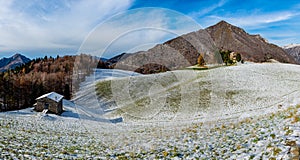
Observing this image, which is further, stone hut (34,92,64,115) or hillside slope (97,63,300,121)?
stone hut (34,92,64,115)

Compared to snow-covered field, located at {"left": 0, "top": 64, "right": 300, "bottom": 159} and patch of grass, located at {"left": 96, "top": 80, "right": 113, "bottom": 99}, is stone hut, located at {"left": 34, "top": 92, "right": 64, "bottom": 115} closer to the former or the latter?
snow-covered field, located at {"left": 0, "top": 64, "right": 300, "bottom": 159}

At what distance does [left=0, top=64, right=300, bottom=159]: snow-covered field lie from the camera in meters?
10.7

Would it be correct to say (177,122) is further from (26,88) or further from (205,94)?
(26,88)

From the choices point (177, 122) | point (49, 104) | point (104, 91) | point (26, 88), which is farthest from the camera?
point (104, 91)

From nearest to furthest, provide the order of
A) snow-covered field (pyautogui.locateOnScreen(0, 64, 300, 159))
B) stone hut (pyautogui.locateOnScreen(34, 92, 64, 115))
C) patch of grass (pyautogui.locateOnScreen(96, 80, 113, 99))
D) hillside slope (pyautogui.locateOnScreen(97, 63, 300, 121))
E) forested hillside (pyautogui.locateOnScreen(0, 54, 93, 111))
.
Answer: snow-covered field (pyautogui.locateOnScreen(0, 64, 300, 159)) < hillside slope (pyautogui.locateOnScreen(97, 63, 300, 121)) < stone hut (pyautogui.locateOnScreen(34, 92, 64, 115)) < forested hillside (pyautogui.locateOnScreen(0, 54, 93, 111)) < patch of grass (pyautogui.locateOnScreen(96, 80, 113, 99))

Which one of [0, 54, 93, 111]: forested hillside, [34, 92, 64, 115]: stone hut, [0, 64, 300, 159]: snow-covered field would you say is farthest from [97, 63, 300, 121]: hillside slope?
[0, 54, 93, 111]: forested hillside

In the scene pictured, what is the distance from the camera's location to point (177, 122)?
97.5ft

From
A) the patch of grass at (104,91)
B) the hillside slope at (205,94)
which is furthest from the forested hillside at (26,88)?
the hillside slope at (205,94)

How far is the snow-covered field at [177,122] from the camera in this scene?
35.2 feet

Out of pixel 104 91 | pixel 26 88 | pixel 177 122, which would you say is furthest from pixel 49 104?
pixel 177 122

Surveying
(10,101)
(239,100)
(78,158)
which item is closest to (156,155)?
(78,158)

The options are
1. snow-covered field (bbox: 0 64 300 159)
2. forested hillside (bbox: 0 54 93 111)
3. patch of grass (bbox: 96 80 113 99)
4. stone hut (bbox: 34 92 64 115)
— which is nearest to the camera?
snow-covered field (bbox: 0 64 300 159)

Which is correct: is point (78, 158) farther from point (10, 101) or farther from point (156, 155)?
point (10, 101)

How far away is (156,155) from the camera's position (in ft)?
37.9
